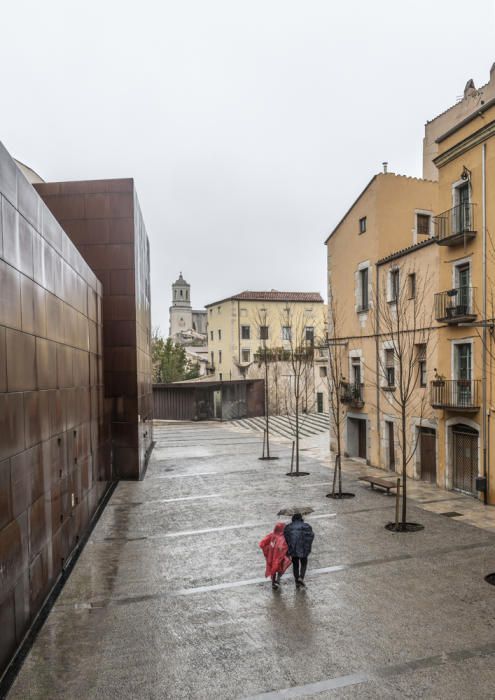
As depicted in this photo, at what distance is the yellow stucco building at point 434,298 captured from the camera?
17656 millimetres

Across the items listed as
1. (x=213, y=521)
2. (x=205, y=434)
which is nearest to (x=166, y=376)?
(x=205, y=434)

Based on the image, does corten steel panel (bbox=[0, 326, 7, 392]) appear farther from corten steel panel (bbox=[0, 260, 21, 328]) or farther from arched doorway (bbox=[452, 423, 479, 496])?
arched doorway (bbox=[452, 423, 479, 496])

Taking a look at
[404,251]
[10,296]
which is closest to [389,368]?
[404,251]

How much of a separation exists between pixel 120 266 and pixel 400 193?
1357 cm

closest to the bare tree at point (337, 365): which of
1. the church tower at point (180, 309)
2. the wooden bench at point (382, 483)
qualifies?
the wooden bench at point (382, 483)

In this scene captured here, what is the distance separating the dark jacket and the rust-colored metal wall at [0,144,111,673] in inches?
193

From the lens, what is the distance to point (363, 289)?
26.2 metres

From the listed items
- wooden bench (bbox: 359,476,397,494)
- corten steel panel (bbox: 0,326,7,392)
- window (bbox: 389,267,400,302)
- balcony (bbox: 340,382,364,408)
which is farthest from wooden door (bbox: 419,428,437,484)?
corten steel panel (bbox: 0,326,7,392)

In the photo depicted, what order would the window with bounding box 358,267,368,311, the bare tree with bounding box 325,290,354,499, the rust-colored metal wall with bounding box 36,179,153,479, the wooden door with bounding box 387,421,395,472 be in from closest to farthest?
the rust-colored metal wall with bounding box 36,179,153,479, the wooden door with bounding box 387,421,395,472, the window with bounding box 358,267,368,311, the bare tree with bounding box 325,290,354,499

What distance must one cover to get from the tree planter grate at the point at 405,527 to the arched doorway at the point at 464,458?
→ 15.6ft

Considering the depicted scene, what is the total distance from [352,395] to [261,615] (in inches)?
711

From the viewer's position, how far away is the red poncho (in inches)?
415

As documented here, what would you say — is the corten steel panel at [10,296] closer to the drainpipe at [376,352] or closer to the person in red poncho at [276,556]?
the person in red poncho at [276,556]

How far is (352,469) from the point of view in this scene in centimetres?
2458
